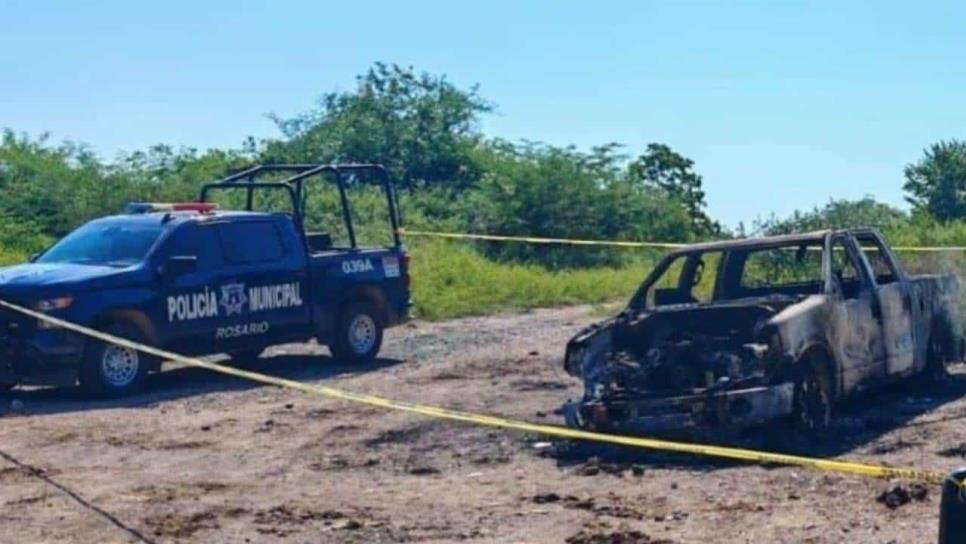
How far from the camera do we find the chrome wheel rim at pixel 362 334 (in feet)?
63.5

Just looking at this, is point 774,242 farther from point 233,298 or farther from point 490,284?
point 490,284

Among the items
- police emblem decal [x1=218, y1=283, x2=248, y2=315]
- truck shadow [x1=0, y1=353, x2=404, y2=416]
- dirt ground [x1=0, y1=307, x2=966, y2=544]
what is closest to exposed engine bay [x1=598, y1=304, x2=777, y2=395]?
dirt ground [x1=0, y1=307, x2=966, y2=544]

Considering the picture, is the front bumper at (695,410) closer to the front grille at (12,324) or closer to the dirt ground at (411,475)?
the dirt ground at (411,475)

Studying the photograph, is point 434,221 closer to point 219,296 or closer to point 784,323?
point 219,296

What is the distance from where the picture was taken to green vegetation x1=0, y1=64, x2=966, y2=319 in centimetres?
2836

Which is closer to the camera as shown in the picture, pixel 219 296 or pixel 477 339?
pixel 219 296

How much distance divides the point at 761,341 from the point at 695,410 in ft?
2.38

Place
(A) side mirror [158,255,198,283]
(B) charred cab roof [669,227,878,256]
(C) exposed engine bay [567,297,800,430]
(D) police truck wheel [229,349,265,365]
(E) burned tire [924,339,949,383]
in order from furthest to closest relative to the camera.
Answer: (D) police truck wheel [229,349,265,365] → (A) side mirror [158,255,198,283] → (E) burned tire [924,339,949,383] → (B) charred cab roof [669,227,878,256] → (C) exposed engine bay [567,297,800,430]

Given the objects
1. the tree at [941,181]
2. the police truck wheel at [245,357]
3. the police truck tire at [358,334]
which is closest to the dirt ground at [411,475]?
the police truck wheel at [245,357]

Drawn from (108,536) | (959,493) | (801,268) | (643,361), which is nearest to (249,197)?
(801,268)

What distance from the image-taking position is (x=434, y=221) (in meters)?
35.6

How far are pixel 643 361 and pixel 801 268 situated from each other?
192 inches

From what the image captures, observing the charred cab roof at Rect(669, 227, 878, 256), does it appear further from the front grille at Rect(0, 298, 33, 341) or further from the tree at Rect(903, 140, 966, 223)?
the tree at Rect(903, 140, 966, 223)

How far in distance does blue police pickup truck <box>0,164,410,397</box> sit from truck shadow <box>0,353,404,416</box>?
201 millimetres
